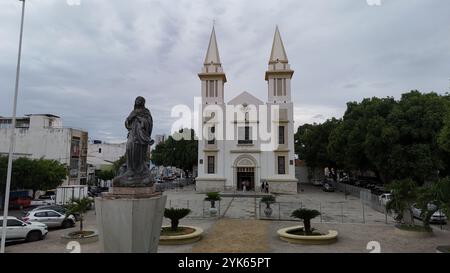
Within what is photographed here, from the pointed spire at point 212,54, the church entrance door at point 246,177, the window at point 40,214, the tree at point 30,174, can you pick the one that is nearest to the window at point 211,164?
the church entrance door at point 246,177

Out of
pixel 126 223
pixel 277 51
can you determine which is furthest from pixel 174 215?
pixel 277 51

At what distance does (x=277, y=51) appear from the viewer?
129ft

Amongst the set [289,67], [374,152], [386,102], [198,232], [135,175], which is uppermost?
[289,67]

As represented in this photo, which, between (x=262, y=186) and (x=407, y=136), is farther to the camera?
(x=262, y=186)

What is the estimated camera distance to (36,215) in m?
16.1

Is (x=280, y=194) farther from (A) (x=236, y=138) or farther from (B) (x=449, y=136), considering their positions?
(B) (x=449, y=136)

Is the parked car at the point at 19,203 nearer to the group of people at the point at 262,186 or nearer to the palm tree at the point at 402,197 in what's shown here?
the group of people at the point at 262,186

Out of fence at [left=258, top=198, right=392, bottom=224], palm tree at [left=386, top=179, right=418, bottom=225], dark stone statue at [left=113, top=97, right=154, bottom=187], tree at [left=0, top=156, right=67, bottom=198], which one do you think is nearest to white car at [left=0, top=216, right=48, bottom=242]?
dark stone statue at [left=113, top=97, right=154, bottom=187]

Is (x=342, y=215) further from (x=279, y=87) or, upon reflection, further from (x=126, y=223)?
(x=279, y=87)

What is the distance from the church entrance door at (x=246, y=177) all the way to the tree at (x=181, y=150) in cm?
1481

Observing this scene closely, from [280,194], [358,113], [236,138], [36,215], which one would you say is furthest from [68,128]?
[358,113]

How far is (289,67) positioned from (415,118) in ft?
54.4

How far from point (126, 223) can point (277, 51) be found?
35730mm

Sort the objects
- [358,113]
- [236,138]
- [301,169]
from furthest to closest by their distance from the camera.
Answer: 1. [301,169]
2. [236,138]
3. [358,113]
